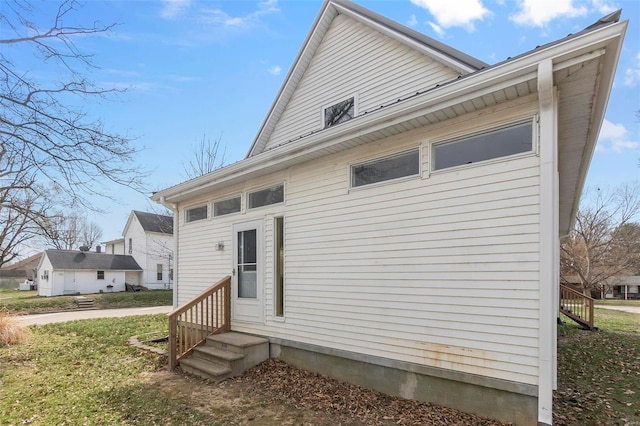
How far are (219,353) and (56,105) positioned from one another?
4915mm

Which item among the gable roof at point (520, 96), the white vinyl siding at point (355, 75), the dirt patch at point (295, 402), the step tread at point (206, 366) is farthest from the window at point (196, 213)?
the dirt patch at point (295, 402)

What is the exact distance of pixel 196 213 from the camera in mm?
8695

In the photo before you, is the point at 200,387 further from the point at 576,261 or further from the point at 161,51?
the point at 576,261

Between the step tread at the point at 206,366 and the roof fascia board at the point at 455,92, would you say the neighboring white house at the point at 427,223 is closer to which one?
the roof fascia board at the point at 455,92

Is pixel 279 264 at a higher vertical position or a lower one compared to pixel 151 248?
higher

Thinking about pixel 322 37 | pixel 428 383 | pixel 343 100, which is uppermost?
pixel 322 37

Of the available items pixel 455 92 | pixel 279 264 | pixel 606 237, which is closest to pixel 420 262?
pixel 455 92

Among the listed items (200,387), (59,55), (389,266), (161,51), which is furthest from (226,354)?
(161,51)

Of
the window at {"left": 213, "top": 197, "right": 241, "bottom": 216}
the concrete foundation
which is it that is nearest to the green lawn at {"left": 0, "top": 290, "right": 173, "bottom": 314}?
the window at {"left": 213, "top": 197, "right": 241, "bottom": 216}

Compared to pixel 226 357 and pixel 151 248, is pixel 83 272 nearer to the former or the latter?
pixel 151 248

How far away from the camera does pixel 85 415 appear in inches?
176

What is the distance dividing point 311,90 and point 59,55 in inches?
200

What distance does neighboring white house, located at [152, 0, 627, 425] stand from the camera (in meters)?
3.60

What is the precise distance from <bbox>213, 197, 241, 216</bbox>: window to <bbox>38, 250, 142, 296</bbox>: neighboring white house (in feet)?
87.5
